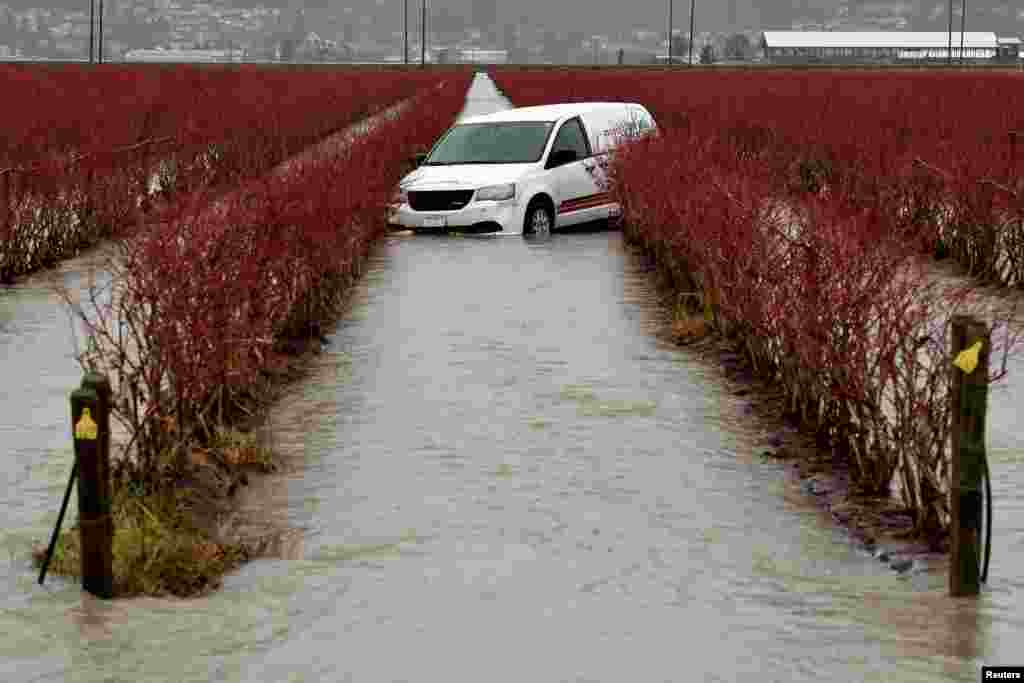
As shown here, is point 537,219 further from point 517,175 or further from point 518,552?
point 518,552

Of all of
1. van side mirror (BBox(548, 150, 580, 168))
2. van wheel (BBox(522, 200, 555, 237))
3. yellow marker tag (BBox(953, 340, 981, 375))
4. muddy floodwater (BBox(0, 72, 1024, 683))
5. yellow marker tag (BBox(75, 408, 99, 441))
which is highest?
van side mirror (BBox(548, 150, 580, 168))

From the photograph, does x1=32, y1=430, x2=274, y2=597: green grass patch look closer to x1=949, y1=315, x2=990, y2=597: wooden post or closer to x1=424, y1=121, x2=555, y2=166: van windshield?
x1=949, y1=315, x2=990, y2=597: wooden post

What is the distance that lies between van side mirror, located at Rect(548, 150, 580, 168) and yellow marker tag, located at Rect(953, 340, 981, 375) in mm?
16862

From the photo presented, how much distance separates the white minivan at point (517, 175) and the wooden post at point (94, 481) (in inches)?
648

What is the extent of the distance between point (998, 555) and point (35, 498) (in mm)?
4622

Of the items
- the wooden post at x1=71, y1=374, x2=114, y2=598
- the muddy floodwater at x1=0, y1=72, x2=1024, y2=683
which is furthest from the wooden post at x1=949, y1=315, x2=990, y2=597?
the wooden post at x1=71, y1=374, x2=114, y2=598

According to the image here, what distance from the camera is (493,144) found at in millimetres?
25375

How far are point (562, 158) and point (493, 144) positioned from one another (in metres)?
1.03

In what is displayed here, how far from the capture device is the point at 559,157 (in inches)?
974

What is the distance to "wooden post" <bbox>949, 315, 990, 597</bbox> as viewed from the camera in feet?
25.8

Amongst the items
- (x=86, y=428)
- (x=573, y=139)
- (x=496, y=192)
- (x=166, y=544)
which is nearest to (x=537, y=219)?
(x=496, y=192)

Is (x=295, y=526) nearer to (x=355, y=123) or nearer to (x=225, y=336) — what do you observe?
(x=225, y=336)

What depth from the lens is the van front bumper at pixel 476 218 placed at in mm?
24375

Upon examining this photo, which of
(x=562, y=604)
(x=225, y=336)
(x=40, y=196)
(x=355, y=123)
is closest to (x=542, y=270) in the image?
(x=40, y=196)
